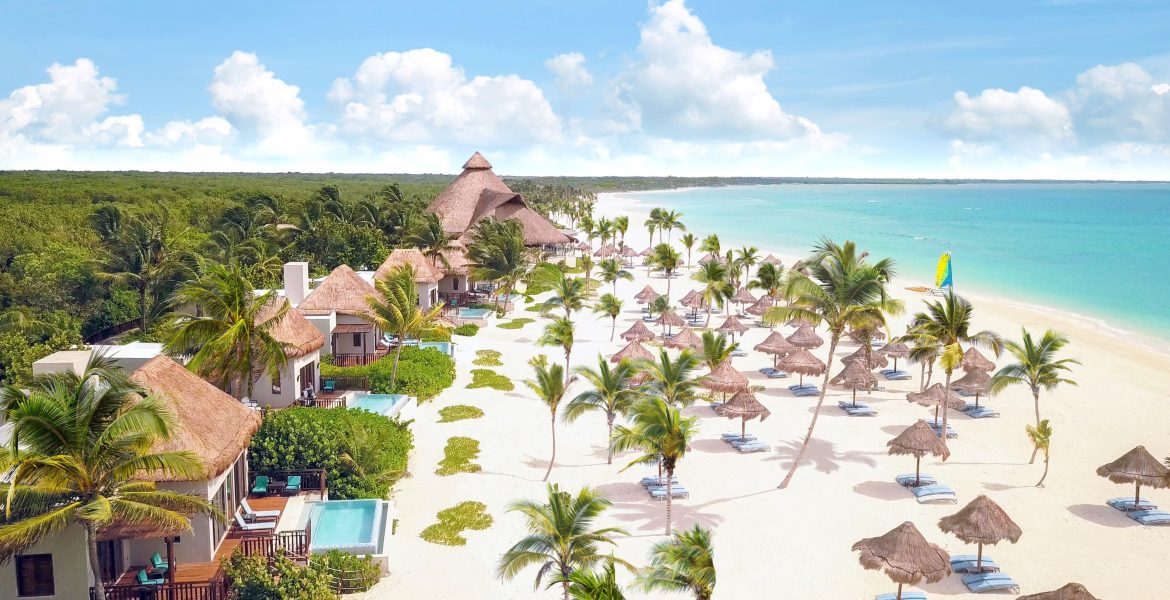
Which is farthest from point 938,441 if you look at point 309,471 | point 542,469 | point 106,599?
point 106,599

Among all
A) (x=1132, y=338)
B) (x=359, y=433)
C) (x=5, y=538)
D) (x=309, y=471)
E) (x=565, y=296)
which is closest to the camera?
(x=5, y=538)

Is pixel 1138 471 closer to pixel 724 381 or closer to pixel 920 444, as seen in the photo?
pixel 920 444

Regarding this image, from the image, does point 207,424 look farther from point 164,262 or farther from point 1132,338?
point 1132,338

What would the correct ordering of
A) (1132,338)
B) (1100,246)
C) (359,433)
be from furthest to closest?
(1100,246), (1132,338), (359,433)

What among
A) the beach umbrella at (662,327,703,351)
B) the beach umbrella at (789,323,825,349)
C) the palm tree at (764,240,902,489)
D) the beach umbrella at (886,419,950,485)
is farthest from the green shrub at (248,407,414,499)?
the beach umbrella at (789,323,825,349)

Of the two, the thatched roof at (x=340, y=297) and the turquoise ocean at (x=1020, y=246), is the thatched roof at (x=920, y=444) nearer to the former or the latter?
the thatched roof at (x=340, y=297)

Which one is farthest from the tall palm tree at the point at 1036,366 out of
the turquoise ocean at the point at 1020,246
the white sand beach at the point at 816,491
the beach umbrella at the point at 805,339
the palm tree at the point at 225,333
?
the turquoise ocean at the point at 1020,246
